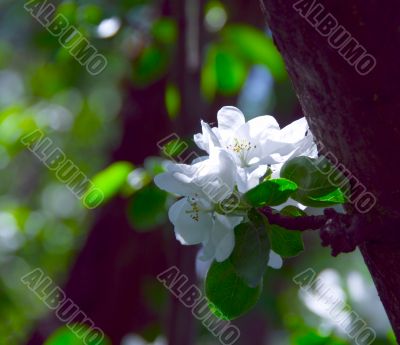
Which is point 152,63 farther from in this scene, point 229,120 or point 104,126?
point 104,126

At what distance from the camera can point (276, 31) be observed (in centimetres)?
80

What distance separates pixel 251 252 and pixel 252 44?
1.48 metres

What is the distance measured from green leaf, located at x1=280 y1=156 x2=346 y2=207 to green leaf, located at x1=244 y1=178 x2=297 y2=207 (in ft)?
0.06

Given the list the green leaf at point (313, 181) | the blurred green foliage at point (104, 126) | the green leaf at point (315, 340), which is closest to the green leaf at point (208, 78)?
the blurred green foliage at point (104, 126)

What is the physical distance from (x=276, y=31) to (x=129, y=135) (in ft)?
7.80

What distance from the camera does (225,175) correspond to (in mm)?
883

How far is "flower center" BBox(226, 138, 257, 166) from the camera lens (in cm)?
94

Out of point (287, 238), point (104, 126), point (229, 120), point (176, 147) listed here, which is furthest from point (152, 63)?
point (104, 126)

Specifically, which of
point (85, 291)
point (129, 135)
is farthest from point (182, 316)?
point (129, 135)

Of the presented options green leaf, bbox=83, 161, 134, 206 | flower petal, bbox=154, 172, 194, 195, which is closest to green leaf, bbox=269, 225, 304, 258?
flower petal, bbox=154, 172, 194, 195

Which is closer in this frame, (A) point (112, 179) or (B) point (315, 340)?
(B) point (315, 340)

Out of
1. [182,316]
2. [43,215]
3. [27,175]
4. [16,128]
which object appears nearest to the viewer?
[182,316]

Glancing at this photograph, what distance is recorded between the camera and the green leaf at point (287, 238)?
3.05 ft

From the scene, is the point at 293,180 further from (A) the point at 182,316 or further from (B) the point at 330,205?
(A) the point at 182,316
